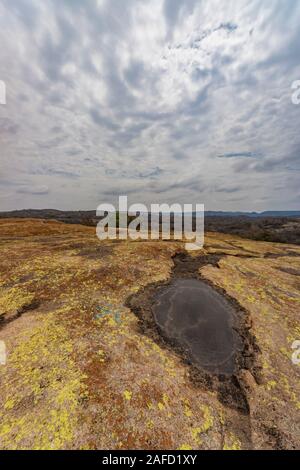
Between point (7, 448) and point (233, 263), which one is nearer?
point (7, 448)

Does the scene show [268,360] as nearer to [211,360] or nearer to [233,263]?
[211,360]

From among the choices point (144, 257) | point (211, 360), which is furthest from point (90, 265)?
point (211, 360)

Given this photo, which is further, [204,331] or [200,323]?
[200,323]

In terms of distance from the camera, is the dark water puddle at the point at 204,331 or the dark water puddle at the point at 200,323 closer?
the dark water puddle at the point at 204,331

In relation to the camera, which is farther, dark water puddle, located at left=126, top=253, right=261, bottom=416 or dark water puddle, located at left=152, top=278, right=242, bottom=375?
dark water puddle, located at left=152, top=278, right=242, bottom=375

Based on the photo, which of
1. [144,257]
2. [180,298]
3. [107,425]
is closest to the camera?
[107,425]

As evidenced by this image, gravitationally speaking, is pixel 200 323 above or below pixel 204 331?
above
